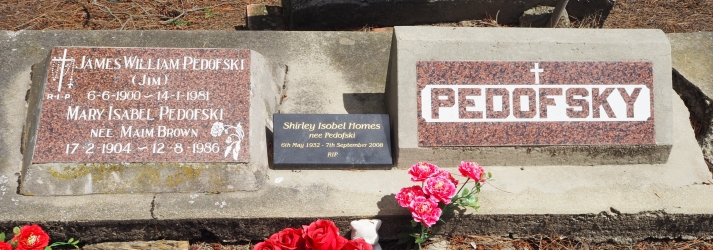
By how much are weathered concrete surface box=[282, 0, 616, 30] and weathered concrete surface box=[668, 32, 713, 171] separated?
94 centimetres

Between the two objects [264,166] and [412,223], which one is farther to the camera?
[264,166]

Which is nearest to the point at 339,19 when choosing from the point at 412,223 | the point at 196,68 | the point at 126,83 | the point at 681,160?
the point at 196,68

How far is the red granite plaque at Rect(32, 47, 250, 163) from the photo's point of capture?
11.2 feet

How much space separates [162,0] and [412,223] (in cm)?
384

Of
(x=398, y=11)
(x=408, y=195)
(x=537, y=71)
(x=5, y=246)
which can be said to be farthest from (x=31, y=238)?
(x=398, y=11)

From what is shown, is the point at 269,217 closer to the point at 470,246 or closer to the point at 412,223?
the point at 412,223

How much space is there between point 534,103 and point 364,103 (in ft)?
3.88

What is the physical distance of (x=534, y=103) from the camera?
3615 millimetres

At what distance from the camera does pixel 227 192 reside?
3420 millimetres

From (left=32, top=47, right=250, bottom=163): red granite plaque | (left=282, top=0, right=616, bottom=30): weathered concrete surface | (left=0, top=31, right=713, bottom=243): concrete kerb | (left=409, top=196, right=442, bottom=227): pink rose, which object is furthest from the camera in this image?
(left=282, top=0, right=616, bottom=30): weathered concrete surface

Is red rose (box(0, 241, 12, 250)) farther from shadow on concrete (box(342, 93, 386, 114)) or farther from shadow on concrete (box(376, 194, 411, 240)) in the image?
shadow on concrete (box(342, 93, 386, 114))

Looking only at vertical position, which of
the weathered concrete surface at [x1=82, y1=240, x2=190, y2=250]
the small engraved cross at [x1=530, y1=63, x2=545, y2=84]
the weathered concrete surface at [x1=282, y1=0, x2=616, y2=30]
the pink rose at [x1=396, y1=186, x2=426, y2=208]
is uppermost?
the weathered concrete surface at [x1=282, y1=0, x2=616, y2=30]

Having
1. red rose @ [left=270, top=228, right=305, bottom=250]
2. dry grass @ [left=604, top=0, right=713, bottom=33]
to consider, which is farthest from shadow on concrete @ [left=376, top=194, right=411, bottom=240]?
dry grass @ [left=604, top=0, right=713, bottom=33]

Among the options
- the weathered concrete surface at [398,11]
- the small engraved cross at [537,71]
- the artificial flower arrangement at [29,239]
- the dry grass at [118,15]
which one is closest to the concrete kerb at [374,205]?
the artificial flower arrangement at [29,239]
